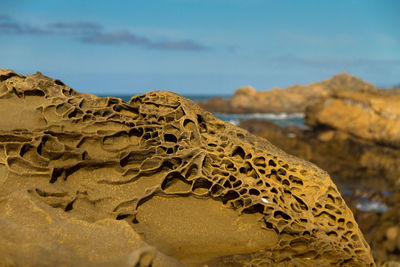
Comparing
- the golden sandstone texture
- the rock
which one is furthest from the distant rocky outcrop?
the golden sandstone texture

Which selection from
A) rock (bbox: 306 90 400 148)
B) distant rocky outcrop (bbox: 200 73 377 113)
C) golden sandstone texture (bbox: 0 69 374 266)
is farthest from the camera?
distant rocky outcrop (bbox: 200 73 377 113)

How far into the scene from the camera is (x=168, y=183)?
343 cm

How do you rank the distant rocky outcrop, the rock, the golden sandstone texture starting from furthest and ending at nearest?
the distant rocky outcrop, the rock, the golden sandstone texture

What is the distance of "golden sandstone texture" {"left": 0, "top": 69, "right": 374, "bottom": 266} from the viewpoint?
310 cm

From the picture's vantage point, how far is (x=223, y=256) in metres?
3.10

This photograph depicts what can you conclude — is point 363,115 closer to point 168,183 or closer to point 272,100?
point 168,183

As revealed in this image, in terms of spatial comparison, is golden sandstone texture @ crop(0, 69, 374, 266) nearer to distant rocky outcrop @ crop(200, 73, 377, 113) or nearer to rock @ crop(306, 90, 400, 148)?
rock @ crop(306, 90, 400, 148)

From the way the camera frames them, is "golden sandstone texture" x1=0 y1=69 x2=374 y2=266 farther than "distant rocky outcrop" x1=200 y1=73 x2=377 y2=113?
No

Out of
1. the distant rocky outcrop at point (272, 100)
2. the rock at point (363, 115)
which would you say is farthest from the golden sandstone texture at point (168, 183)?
the distant rocky outcrop at point (272, 100)

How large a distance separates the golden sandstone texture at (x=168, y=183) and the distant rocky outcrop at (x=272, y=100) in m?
30.3

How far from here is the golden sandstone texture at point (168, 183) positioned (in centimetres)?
310

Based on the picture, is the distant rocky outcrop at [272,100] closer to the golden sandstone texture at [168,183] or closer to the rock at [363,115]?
the rock at [363,115]

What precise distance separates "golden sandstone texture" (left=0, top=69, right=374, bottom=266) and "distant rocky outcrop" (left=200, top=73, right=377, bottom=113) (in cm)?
3031

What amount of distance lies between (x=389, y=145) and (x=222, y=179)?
13276mm
